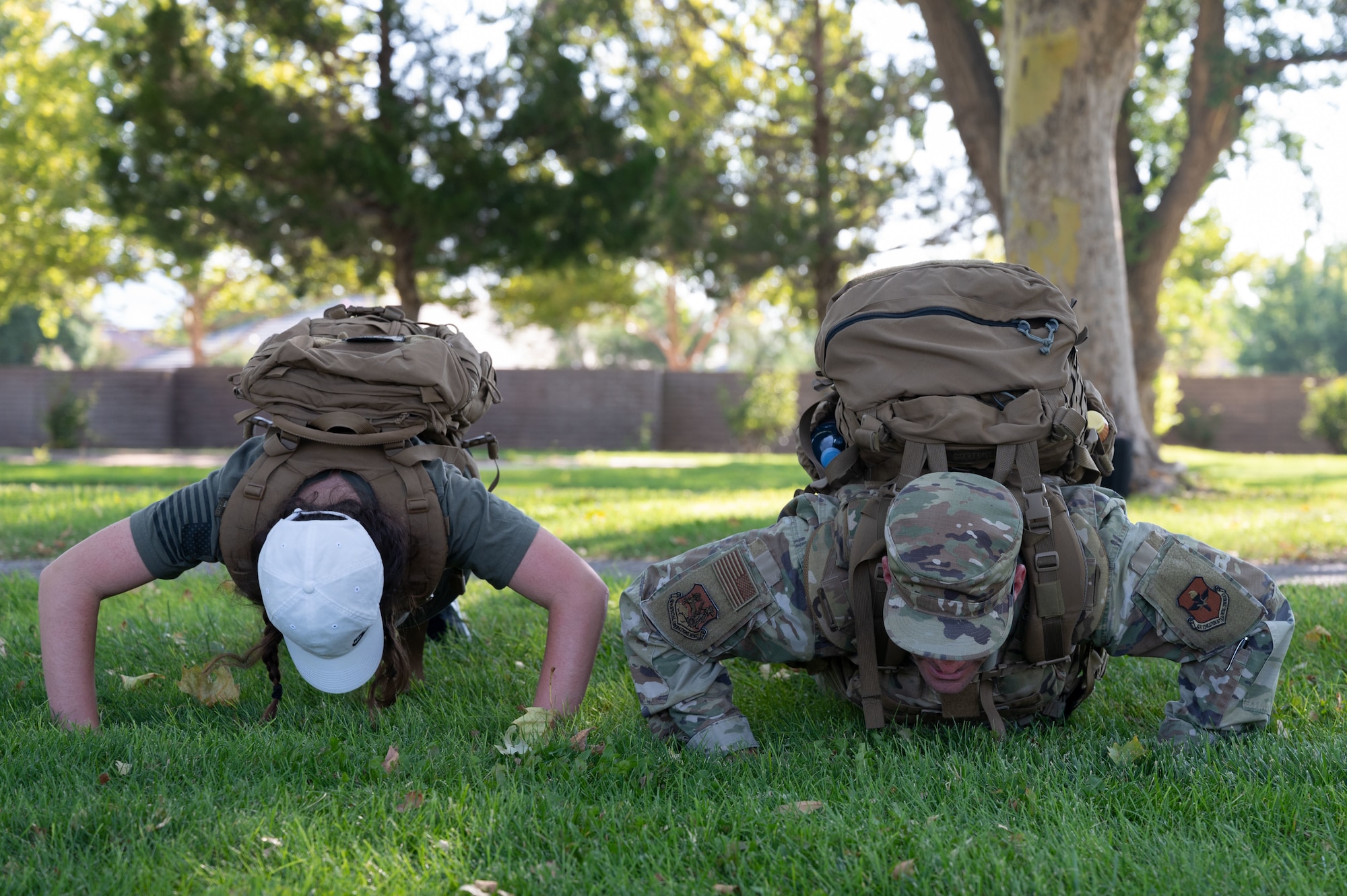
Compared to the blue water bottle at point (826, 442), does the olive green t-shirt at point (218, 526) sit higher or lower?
lower

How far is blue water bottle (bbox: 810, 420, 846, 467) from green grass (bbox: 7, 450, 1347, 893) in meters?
0.77

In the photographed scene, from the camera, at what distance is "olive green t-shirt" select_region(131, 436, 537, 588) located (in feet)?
9.16

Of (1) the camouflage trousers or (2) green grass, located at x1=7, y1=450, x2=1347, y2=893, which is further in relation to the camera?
(1) the camouflage trousers

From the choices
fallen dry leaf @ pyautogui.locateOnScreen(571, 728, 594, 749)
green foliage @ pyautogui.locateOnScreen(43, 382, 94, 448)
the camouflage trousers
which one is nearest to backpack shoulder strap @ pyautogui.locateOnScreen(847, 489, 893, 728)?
the camouflage trousers

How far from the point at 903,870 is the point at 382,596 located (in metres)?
1.41

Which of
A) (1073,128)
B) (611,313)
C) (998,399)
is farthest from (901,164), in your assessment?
(998,399)

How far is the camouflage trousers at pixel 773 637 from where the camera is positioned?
255 centimetres

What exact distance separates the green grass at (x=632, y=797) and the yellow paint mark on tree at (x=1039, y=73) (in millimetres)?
6274

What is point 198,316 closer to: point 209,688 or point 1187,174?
point 1187,174

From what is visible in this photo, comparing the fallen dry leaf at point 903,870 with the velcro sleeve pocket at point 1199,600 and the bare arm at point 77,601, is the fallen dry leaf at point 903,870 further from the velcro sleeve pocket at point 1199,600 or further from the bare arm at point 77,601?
the bare arm at point 77,601

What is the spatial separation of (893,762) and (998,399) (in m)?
0.93

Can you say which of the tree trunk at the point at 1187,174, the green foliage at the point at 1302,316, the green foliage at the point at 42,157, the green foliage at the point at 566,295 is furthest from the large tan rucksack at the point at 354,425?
the green foliage at the point at 1302,316

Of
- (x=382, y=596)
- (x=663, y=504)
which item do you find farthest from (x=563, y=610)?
(x=663, y=504)

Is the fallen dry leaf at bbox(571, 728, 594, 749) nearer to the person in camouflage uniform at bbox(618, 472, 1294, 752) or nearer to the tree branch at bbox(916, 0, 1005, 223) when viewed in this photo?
the person in camouflage uniform at bbox(618, 472, 1294, 752)
